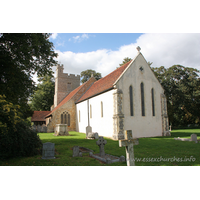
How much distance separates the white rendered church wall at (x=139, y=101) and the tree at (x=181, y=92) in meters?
19.1

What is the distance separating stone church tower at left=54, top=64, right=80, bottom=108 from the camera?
3741 centimetres

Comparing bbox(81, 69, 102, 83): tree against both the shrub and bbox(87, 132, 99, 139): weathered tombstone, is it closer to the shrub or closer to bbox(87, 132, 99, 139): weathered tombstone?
bbox(87, 132, 99, 139): weathered tombstone

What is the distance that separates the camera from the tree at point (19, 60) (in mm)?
9867

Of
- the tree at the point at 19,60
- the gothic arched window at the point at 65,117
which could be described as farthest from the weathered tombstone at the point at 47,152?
the gothic arched window at the point at 65,117

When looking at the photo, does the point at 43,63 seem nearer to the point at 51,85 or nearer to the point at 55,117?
the point at 55,117

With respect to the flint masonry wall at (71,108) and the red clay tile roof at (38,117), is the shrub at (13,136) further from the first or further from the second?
the red clay tile roof at (38,117)

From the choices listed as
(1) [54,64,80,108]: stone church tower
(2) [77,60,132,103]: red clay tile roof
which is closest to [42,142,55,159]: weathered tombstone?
(2) [77,60,132,103]: red clay tile roof

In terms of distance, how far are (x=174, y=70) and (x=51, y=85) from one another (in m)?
34.2

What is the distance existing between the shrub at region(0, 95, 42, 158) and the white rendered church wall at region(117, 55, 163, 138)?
1030 centimetres

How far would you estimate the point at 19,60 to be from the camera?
10125mm

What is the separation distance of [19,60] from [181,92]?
3668 centimetres

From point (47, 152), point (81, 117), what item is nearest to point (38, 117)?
point (81, 117)

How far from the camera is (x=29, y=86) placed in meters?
12.9

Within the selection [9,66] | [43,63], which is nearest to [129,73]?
[43,63]
